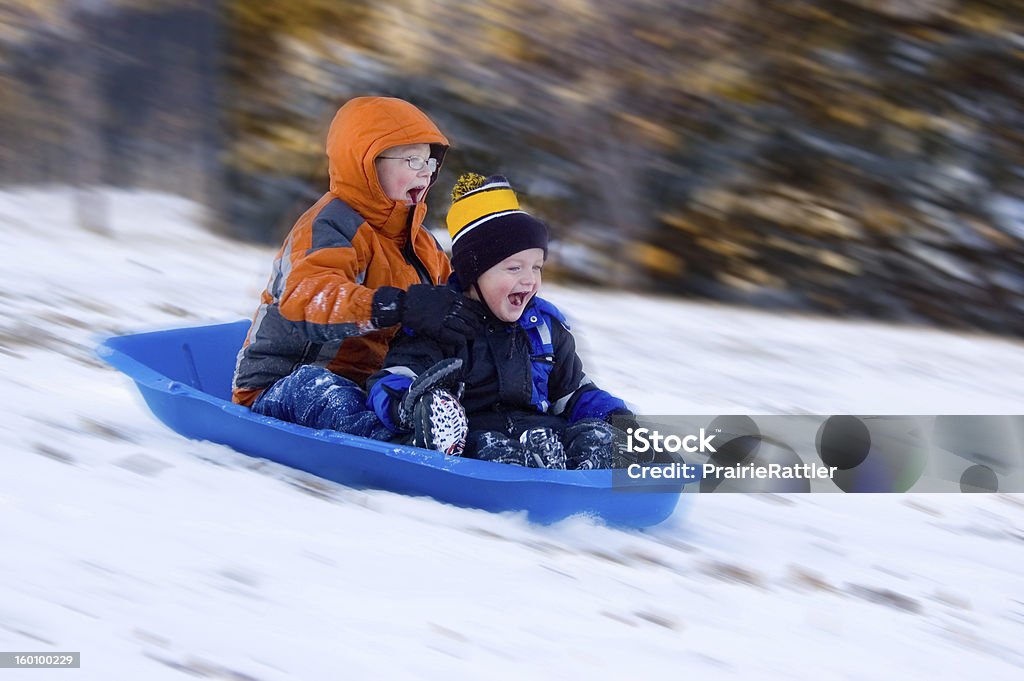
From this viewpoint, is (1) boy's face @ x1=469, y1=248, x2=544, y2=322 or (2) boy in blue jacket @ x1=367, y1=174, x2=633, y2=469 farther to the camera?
(1) boy's face @ x1=469, y1=248, x2=544, y2=322

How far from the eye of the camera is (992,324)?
21.0 ft

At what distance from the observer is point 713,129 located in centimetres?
656

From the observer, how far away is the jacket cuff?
104 inches

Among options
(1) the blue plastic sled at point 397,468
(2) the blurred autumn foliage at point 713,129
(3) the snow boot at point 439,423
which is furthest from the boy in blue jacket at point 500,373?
(2) the blurred autumn foliage at point 713,129

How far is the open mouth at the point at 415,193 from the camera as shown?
2.92 m

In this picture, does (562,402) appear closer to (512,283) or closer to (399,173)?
(512,283)

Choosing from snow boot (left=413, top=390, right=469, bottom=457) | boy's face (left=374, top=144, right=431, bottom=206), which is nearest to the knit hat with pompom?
boy's face (left=374, top=144, right=431, bottom=206)

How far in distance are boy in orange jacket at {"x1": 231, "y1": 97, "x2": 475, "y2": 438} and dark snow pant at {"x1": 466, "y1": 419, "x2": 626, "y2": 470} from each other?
242 mm

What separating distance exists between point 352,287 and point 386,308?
103 mm

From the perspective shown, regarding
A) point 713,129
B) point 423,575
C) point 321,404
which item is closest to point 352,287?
point 321,404

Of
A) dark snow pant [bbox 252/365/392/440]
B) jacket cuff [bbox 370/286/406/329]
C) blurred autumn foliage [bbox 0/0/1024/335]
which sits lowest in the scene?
dark snow pant [bbox 252/365/392/440]

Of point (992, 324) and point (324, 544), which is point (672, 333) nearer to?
point (992, 324)

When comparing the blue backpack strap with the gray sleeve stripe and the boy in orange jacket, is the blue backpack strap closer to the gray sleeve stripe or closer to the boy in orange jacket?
the gray sleeve stripe

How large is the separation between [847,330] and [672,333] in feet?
3.79
